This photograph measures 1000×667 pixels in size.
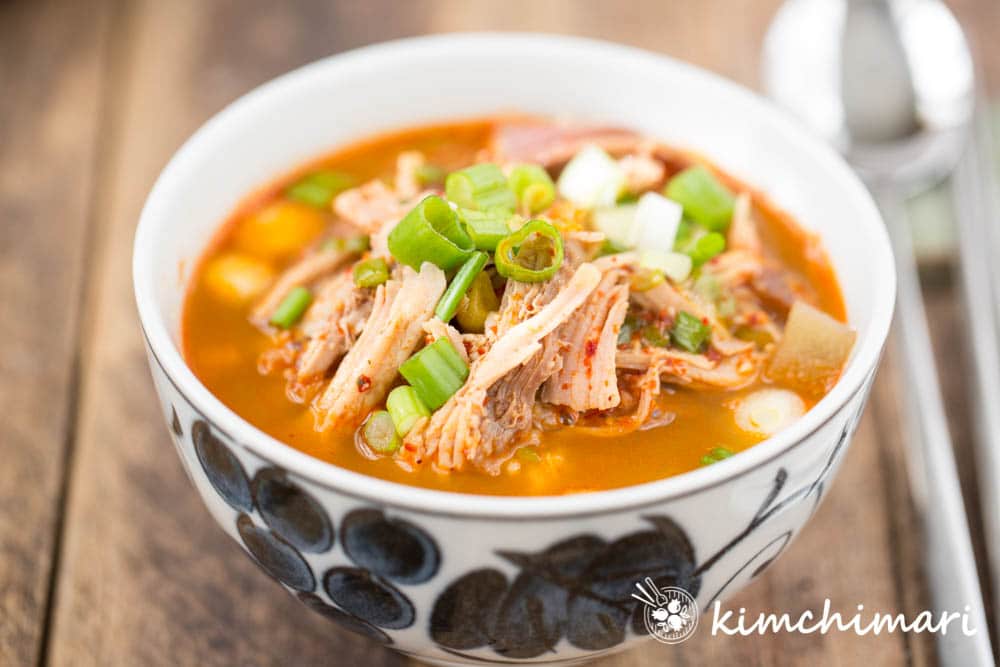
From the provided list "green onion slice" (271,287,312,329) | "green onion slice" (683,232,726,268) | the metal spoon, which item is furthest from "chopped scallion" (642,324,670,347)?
the metal spoon

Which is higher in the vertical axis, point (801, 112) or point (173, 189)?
point (801, 112)

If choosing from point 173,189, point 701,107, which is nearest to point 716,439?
point 701,107

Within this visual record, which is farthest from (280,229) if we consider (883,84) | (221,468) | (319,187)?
(883,84)

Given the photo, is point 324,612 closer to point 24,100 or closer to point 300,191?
point 300,191

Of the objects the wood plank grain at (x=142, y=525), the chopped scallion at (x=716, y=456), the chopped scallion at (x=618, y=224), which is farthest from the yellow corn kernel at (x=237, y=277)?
the chopped scallion at (x=716, y=456)

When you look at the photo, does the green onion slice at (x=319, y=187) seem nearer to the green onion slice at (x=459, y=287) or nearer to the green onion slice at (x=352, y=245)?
the green onion slice at (x=352, y=245)
